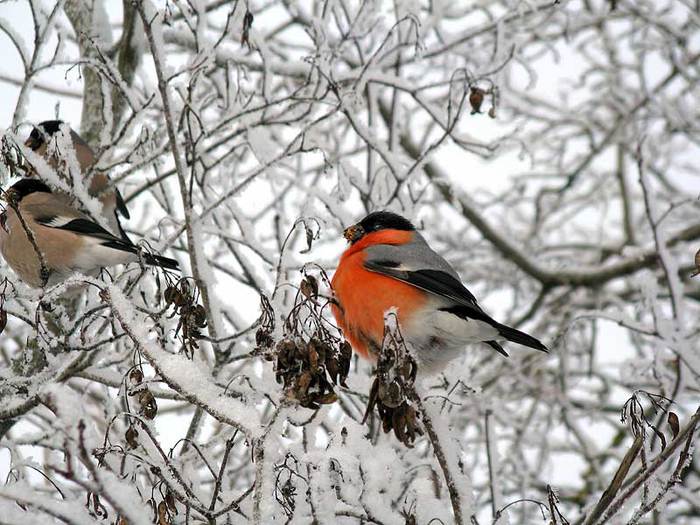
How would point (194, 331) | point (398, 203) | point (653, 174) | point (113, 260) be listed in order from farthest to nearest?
point (653, 174) < point (398, 203) < point (113, 260) < point (194, 331)

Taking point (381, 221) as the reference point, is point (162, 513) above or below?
below

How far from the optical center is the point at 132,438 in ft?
6.07

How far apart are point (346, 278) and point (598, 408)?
9.61 feet

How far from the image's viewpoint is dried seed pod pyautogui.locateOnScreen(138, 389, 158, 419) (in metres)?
1.92

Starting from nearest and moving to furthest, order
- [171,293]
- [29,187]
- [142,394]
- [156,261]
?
[142,394]
[171,293]
[156,261]
[29,187]

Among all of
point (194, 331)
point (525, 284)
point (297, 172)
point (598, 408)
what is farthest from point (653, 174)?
point (194, 331)

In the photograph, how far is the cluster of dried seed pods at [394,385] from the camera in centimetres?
170

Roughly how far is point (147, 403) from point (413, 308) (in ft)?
4.16

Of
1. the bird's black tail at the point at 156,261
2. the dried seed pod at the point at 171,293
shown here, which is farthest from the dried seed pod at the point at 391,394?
the bird's black tail at the point at 156,261

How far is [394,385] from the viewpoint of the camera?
170 cm

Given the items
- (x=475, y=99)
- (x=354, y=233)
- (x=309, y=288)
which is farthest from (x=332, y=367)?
(x=475, y=99)

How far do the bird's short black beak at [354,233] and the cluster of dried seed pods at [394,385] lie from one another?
1.51 metres

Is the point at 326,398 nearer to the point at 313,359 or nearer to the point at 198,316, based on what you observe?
the point at 313,359

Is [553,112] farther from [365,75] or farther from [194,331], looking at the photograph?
[194,331]
